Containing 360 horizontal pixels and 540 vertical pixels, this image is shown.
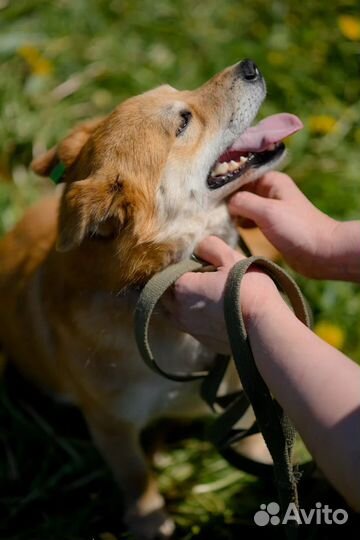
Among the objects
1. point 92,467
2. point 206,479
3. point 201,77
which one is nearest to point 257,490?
point 206,479

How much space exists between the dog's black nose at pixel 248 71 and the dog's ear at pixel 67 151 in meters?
0.51

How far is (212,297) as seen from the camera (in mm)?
1827

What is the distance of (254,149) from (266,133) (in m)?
0.06

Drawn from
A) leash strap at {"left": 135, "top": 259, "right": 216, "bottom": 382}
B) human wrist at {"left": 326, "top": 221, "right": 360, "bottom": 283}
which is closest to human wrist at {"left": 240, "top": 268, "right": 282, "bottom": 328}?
leash strap at {"left": 135, "top": 259, "right": 216, "bottom": 382}

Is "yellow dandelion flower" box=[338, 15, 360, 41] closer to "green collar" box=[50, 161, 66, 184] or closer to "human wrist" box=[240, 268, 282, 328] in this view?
"green collar" box=[50, 161, 66, 184]

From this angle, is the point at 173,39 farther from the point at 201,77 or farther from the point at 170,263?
the point at 170,263

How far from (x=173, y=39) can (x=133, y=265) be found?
225 cm

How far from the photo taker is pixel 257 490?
8.41 feet

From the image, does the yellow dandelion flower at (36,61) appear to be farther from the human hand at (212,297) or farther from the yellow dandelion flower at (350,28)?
the human hand at (212,297)

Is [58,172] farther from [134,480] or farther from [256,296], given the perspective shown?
[134,480]

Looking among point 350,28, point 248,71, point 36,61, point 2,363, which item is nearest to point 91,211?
point 248,71

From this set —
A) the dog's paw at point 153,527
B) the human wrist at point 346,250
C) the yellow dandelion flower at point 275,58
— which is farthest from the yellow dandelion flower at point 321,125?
the dog's paw at point 153,527

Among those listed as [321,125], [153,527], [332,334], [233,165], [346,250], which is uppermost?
[233,165]

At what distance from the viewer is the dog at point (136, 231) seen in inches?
81.7
